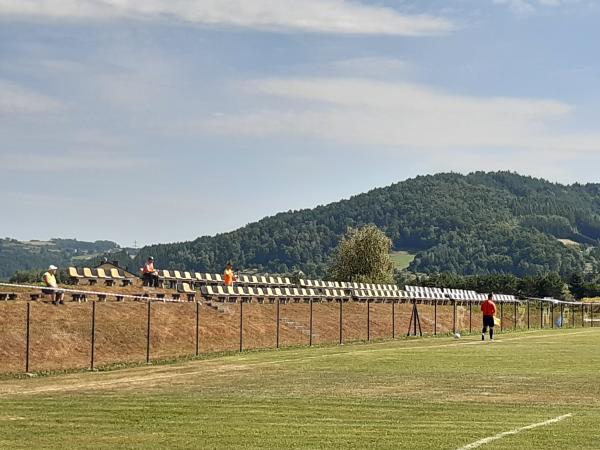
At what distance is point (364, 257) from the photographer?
5851 inches

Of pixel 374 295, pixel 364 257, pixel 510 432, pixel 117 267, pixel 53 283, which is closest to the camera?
pixel 510 432

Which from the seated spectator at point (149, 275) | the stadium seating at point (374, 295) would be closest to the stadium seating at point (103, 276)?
the seated spectator at point (149, 275)

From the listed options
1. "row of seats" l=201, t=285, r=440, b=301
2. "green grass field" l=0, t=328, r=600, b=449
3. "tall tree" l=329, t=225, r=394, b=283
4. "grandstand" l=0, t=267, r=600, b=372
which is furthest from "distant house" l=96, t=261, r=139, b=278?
"tall tree" l=329, t=225, r=394, b=283

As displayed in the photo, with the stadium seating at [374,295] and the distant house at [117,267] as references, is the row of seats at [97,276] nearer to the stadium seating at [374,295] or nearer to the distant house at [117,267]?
the distant house at [117,267]

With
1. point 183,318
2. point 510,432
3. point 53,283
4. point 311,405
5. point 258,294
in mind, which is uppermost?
point 53,283

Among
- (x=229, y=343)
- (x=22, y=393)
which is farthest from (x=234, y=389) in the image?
(x=229, y=343)

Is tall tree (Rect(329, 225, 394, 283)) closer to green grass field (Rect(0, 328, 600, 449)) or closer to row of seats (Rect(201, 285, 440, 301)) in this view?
row of seats (Rect(201, 285, 440, 301))

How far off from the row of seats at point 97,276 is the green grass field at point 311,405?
2609cm

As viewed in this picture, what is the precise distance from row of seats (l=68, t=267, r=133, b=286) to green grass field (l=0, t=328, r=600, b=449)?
2609 cm

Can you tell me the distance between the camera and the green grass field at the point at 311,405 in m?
15.6

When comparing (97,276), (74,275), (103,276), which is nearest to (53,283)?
(74,275)

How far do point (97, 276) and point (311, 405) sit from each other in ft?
136

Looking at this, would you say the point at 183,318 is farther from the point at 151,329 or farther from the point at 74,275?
the point at 74,275

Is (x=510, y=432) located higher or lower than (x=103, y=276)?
lower
